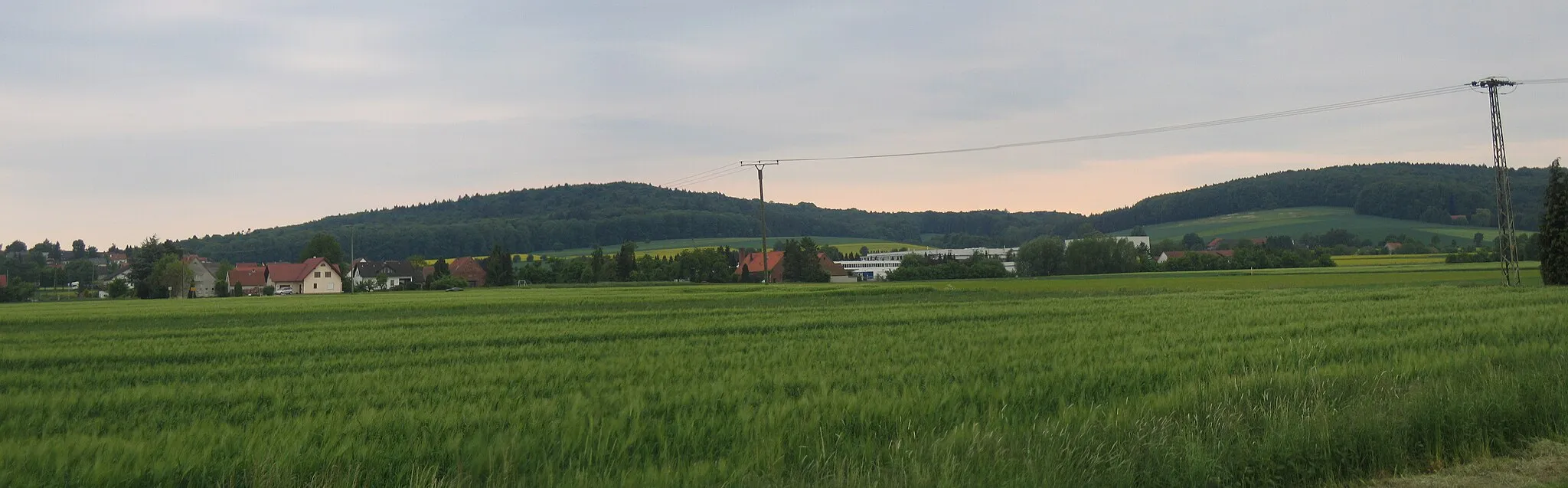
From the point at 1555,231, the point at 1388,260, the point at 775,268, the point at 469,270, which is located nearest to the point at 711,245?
the point at 469,270

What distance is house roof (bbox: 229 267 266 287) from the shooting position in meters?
121

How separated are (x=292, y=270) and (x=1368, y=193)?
18072cm

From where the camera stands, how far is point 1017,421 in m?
7.82

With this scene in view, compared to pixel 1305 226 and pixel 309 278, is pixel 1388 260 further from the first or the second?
pixel 309 278

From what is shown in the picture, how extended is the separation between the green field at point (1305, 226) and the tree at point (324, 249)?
150 metres

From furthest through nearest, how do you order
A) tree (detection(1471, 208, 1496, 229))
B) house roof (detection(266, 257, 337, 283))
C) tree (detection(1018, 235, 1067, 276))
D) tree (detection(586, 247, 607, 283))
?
tree (detection(1471, 208, 1496, 229)) < house roof (detection(266, 257, 337, 283)) < tree (detection(586, 247, 607, 283)) < tree (detection(1018, 235, 1067, 276))

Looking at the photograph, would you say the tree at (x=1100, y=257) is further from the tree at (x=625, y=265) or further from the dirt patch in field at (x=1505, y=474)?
the dirt patch in field at (x=1505, y=474)

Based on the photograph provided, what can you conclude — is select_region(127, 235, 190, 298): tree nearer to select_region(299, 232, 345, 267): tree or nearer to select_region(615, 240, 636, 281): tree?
select_region(299, 232, 345, 267): tree

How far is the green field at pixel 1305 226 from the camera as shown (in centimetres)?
13288

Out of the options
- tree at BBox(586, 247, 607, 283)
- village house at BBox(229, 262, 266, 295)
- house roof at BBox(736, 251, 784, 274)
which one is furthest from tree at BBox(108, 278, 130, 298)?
house roof at BBox(736, 251, 784, 274)

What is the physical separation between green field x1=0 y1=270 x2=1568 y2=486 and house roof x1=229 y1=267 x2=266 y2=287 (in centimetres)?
11864

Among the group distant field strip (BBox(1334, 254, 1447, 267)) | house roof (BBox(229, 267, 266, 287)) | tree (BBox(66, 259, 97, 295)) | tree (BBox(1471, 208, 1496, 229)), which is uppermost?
tree (BBox(66, 259, 97, 295))

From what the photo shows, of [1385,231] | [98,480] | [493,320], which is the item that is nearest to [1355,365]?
[98,480]

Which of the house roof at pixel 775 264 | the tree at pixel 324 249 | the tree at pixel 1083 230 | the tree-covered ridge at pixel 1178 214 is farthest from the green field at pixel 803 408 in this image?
the tree at pixel 1083 230
